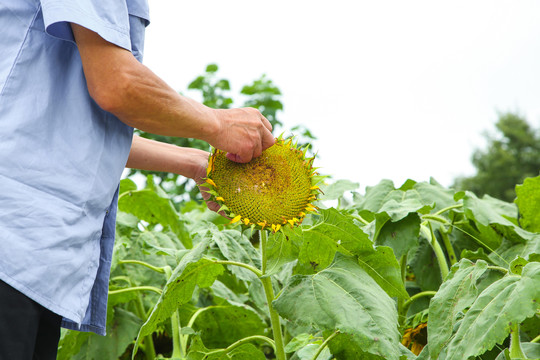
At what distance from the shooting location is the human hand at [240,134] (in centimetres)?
145

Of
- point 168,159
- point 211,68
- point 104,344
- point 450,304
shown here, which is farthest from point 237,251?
point 211,68

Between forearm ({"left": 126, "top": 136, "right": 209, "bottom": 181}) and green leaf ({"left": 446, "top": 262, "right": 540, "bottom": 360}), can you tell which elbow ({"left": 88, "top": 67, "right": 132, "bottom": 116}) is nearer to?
forearm ({"left": 126, "top": 136, "right": 209, "bottom": 181})

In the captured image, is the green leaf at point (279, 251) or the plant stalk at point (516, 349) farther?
the green leaf at point (279, 251)

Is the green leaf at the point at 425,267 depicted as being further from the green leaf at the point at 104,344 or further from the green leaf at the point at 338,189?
the green leaf at the point at 104,344

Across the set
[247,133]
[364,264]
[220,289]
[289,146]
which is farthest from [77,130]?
[220,289]

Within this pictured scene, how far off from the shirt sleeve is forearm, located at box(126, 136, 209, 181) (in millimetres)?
528

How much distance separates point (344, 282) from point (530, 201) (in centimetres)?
117

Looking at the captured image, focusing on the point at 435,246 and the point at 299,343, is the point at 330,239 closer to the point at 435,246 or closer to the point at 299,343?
the point at 299,343

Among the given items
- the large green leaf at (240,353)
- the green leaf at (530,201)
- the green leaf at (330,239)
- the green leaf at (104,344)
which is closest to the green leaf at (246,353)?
the large green leaf at (240,353)

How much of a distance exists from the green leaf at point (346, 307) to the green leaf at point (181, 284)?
274mm

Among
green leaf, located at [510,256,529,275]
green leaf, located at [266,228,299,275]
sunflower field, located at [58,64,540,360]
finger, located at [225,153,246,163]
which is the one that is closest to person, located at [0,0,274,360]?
finger, located at [225,153,246,163]

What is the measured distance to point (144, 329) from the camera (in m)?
1.65

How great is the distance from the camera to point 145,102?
126cm

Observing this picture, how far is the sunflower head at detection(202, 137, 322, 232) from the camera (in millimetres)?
1446
